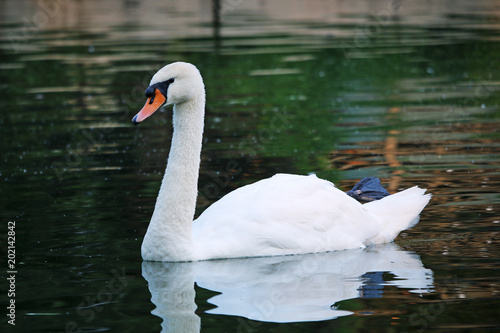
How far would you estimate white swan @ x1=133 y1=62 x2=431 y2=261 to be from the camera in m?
8.48

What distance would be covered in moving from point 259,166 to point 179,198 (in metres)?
4.31

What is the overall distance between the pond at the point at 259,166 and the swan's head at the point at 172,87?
1.47 m

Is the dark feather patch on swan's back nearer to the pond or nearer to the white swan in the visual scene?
the pond

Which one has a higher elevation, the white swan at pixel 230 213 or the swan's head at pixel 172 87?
the swan's head at pixel 172 87

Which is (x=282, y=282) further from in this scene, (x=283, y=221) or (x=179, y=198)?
(x=179, y=198)

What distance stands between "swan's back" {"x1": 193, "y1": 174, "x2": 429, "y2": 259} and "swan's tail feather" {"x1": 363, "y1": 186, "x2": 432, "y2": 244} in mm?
14

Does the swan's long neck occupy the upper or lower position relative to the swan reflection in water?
upper

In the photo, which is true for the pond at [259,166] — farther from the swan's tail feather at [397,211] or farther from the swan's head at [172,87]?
the swan's head at [172,87]

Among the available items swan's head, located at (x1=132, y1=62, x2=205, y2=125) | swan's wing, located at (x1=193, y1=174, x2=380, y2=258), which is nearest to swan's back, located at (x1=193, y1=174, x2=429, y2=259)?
swan's wing, located at (x1=193, y1=174, x2=380, y2=258)

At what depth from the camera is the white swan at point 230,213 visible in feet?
27.8

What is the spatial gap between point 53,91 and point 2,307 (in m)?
15.3

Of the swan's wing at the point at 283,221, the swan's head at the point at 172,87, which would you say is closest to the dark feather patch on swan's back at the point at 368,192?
the swan's wing at the point at 283,221

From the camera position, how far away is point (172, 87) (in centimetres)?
842

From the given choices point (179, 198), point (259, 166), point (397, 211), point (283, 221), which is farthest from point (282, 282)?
point (259, 166)
